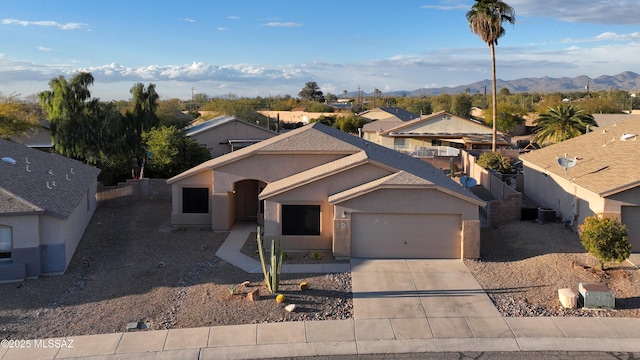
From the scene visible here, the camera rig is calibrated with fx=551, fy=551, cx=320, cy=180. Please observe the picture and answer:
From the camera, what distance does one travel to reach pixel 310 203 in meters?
22.0

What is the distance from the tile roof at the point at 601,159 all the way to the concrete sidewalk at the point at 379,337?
8.07 meters

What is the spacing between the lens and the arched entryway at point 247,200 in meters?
27.5

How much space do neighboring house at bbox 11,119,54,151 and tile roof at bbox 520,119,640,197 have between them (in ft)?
123

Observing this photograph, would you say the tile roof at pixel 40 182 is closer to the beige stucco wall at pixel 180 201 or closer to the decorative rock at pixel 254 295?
the beige stucco wall at pixel 180 201

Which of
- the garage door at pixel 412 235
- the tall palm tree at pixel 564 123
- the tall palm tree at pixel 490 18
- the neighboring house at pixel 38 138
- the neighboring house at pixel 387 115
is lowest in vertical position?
the garage door at pixel 412 235

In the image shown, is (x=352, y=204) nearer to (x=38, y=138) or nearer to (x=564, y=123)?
(x=564, y=123)

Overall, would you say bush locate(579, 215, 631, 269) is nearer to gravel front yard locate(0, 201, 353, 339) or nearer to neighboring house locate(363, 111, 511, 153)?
gravel front yard locate(0, 201, 353, 339)

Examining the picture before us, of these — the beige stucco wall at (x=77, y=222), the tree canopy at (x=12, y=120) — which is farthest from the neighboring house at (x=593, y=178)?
the tree canopy at (x=12, y=120)

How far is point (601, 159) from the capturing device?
2608 cm

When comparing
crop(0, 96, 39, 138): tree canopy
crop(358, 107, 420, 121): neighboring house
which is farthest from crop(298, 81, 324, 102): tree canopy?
crop(0, 96, 39, 138): tree canopy

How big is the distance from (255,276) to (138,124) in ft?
86.4

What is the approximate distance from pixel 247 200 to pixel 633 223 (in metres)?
17.0

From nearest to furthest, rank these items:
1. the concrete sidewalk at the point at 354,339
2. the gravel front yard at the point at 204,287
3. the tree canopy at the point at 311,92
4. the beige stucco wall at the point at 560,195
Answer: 1. the concrete sidewalk at the point at 354,339
2. the gravel front yard at the point at 204,287
3. the beige stucco wall at the point at 560,195
4. the tree canopy at the point at 311,92

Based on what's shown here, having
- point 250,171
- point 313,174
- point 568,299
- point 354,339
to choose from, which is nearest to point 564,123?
point 313,174
